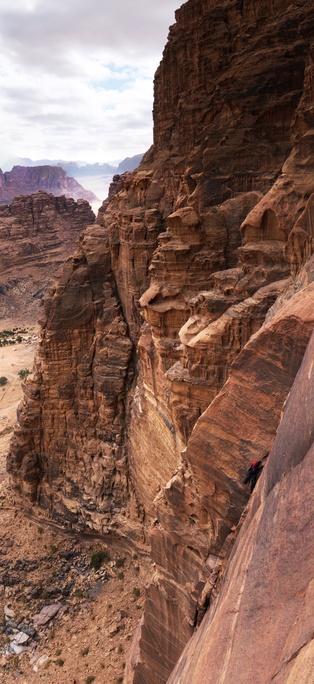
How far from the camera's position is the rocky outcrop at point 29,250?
259ft

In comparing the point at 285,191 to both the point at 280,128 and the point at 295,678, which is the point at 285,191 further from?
the point at 295,678

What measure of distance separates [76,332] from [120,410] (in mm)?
5048

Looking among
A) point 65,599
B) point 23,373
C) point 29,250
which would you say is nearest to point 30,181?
point 29,250

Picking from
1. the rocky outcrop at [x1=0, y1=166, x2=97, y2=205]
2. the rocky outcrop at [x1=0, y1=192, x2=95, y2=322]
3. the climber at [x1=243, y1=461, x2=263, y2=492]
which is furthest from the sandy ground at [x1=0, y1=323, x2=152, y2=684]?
the rocky outcrop at [x1=0, y1=166, x2=97, y2=205]

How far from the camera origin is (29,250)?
82.2 metres

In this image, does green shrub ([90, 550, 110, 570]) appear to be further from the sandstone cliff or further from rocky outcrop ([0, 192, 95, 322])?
rocky outcrop ([0, 192, 95, 322])

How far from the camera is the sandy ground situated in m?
19.4

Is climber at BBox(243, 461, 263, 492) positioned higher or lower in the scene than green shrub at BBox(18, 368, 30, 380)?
higher

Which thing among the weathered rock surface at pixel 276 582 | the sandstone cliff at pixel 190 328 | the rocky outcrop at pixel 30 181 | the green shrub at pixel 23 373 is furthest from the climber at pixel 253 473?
the rocky outcrop at pixel 30 181

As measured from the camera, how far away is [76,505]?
1014 inches

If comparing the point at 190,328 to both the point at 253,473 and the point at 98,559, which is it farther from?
the point at 98,559

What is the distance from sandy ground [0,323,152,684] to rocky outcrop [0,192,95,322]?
176 ft

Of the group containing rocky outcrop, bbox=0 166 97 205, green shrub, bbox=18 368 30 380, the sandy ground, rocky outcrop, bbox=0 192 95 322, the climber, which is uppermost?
rocky outcrop, bbox=0 166 97 205

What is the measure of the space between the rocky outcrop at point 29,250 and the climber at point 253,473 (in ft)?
233
